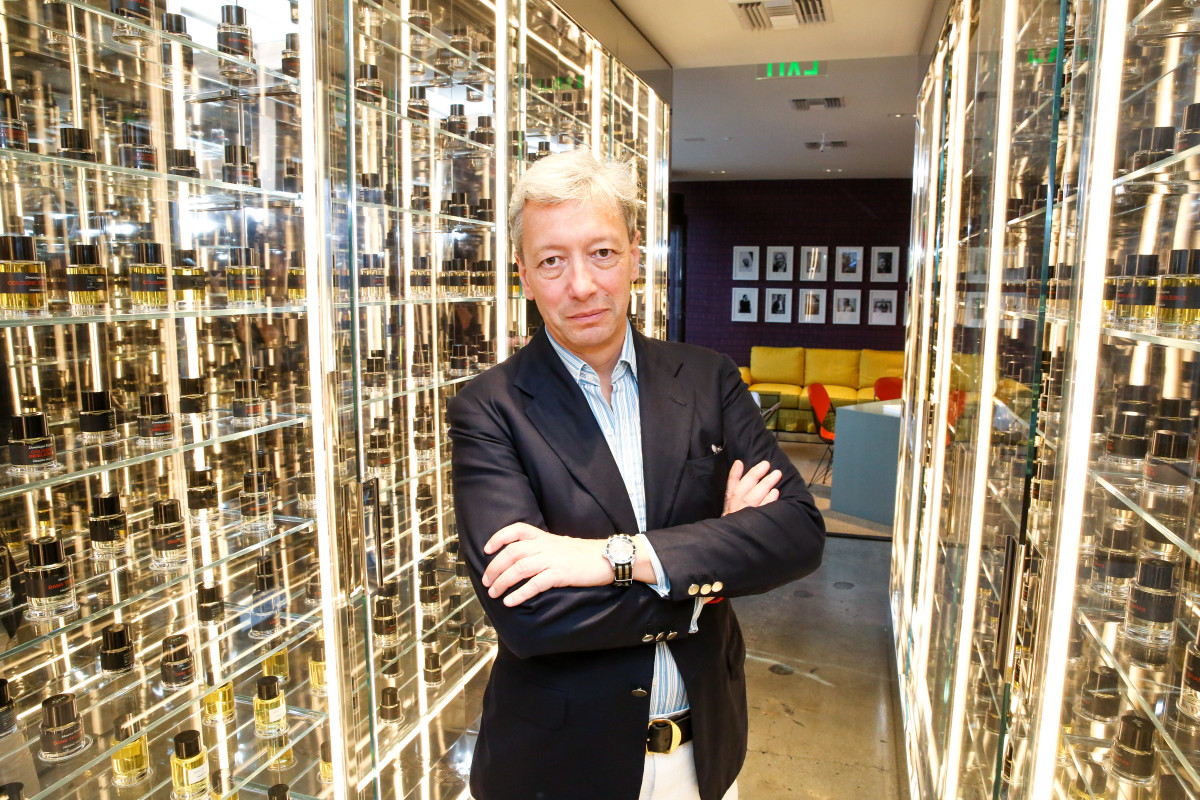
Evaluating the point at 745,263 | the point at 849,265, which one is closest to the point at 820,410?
the point at 849,265

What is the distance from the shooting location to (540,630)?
1176mm

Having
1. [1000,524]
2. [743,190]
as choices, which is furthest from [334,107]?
[743,190]

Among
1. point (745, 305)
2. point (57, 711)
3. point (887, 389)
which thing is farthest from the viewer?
point (745, 305)

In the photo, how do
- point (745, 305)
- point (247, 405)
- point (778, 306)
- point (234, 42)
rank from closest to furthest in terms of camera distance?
1. point (234, 42)
2. point (247, 405)
3. point (778, 306)
4. point (745, 305)

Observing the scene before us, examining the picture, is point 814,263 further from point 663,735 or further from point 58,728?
point 58,728

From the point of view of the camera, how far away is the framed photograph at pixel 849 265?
1097cm

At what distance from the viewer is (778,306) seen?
11406 millimetres

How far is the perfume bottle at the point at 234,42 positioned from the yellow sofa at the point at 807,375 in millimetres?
8625

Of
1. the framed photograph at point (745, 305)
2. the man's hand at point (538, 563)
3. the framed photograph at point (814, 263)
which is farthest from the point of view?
the framed photograph at point (745, 305)

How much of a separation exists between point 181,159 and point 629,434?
1.12 metres

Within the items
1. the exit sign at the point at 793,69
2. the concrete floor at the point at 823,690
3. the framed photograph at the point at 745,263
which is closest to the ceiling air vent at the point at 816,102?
the exit sign at the point at 793,69

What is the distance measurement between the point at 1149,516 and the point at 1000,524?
37cm

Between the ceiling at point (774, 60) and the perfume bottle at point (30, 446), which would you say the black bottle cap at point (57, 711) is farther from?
the ceiling at point (774, 60)

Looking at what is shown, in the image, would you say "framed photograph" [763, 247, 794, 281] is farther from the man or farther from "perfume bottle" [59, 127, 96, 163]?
"perfume bottle" [59, 127, 96, 163]
